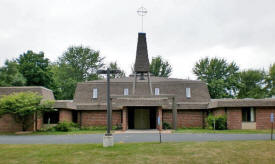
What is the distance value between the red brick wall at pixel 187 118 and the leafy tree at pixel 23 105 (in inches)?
494

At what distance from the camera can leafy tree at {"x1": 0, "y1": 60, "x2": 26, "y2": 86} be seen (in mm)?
39438

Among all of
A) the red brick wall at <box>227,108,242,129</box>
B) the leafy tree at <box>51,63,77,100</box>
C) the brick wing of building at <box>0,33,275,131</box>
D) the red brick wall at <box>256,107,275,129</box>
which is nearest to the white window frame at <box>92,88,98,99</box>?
the brick wing of building at <box>0,33,275,131</box>

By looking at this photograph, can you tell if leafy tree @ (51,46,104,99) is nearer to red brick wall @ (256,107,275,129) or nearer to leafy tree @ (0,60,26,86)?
leafy tree @ (0,60,26,86)

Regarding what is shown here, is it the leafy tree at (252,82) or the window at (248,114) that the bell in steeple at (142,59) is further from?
the leafy tree at (252,82)

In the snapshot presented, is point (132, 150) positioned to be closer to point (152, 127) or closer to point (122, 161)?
point (122, 161)

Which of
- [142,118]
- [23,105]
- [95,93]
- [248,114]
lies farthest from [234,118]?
[23,105]

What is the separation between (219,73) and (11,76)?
36.6 meters

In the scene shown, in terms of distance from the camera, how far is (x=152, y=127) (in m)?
31.3

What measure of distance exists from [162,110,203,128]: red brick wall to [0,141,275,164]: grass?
57.0 feet

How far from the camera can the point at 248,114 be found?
90.0 ft

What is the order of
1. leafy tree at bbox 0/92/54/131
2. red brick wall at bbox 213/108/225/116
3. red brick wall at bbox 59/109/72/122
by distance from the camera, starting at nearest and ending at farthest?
leafy tree at bbox 0/92/54/131 < red brick wall at bbox 213/108/225/116 < red brick wall at bbox 59/109/72/122

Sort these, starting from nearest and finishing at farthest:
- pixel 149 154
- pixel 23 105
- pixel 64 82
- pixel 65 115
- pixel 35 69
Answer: pixel 149 154 < pixel 23 105 < pixel 65 115 < pixel 35 69 < pixel 64 82

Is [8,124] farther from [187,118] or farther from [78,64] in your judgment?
[78,64]

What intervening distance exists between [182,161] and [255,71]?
2088 inches
